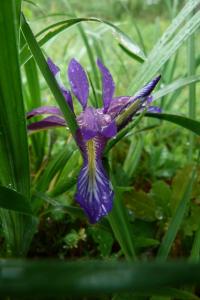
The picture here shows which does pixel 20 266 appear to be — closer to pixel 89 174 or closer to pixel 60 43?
pixel 89 174

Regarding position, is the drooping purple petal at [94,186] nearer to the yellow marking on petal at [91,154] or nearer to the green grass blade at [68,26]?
the yellow marking on petal at [91,154]

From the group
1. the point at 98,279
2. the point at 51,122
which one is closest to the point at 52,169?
the point at 51,122

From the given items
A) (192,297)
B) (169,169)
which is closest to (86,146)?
(192,297)

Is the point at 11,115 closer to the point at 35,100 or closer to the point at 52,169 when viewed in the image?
the point at 52,169

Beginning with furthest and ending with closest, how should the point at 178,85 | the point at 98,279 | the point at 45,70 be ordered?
the point at 178,85, the point at 45,70, the point at 98,279

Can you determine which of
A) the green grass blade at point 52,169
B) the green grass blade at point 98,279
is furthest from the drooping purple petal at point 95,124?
the green grass blade at point 98,279

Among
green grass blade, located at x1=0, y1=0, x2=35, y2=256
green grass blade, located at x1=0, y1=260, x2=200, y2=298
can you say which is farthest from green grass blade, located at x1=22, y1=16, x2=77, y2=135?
green grass blade, located at x1=0, y1=260, x2=200, y2=298

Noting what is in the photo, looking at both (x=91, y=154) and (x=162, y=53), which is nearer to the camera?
(x=91, y=154)
